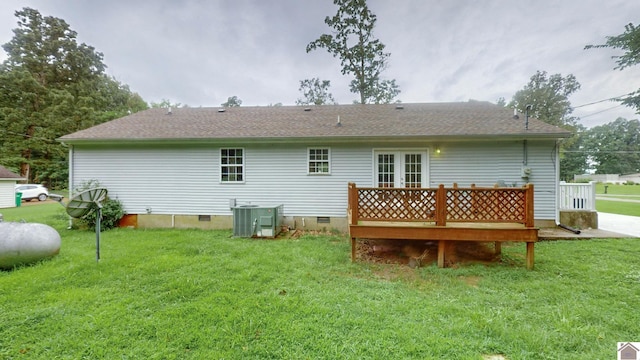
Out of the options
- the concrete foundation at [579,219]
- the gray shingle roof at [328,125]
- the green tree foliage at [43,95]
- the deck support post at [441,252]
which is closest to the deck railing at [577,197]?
the concrete foundation at [579,219]

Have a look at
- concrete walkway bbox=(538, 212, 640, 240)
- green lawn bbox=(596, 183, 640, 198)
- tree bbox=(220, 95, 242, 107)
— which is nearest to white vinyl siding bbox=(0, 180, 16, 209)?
tree bbox=(220, 95, 242, 107)

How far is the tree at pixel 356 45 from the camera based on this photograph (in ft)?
47.2

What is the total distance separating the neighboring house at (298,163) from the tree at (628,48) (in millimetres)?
2128

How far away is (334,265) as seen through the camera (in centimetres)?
450

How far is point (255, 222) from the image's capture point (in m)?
6.62

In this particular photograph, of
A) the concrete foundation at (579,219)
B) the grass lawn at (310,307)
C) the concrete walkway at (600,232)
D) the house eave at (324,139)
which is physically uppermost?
the house eave at (324,139)

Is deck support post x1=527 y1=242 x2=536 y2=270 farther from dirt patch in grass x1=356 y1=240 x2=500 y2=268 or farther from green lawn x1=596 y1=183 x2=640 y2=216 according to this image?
green lawn x1=596 y1=183 x2=640 y2=216

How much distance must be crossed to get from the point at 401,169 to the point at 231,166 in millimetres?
5430

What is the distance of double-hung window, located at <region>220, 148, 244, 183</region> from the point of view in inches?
301

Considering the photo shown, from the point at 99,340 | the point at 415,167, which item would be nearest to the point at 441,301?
the point at 99,340

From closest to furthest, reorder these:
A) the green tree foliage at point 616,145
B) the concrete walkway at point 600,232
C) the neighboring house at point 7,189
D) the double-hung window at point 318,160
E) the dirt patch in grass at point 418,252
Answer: the dirt patch in grass at point 418,252
the concrete walkway at point 600,232
the double-hung window at point 318,160
the neighboring house at point 7,189
the green tree foliage at point 616,145

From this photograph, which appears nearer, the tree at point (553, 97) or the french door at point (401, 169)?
the french door at point (401, 169)

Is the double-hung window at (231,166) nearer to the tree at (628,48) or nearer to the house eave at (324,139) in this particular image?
the house eave at (324,139)

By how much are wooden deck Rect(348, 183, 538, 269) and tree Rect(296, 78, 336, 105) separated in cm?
1849
